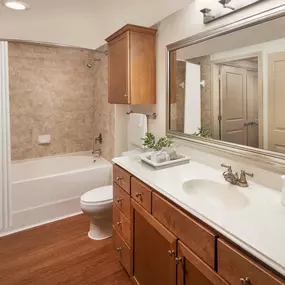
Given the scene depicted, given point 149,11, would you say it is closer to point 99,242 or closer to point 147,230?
point 147,230

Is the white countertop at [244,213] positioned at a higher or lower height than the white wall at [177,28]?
lower

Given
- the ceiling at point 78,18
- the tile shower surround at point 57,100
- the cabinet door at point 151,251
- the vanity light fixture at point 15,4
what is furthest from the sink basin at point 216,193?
the vanity light fixture at point 15,4

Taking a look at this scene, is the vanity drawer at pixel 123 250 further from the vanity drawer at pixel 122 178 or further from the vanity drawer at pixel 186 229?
the vanity drawer at pixel 186 229

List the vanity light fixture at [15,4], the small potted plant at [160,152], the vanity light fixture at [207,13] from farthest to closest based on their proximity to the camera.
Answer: the vanity light fixture at [15,4]
the small potted plant at [160,152]
the vanity light fixture at [207,13]

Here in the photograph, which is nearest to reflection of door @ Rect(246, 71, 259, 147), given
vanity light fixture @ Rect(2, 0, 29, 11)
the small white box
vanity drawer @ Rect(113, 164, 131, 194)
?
vanity drawer @ Rect(113, 164, 131, 194)

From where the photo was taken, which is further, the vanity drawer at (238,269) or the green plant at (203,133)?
the green plant at (203,133)

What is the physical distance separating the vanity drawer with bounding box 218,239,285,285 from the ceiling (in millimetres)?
1817

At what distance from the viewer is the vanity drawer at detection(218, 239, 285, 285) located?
0.76 m

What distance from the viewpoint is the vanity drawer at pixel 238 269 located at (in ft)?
2.48

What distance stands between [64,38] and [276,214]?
3.12m

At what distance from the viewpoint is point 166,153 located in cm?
184

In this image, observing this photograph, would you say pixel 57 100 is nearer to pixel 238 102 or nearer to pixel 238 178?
pixel 238 102

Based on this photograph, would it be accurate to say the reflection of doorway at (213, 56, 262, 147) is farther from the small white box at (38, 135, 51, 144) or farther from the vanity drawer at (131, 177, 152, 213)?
the small white box at (38, 135, 51, 144)

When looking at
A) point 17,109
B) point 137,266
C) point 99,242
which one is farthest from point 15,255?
point 17,109
